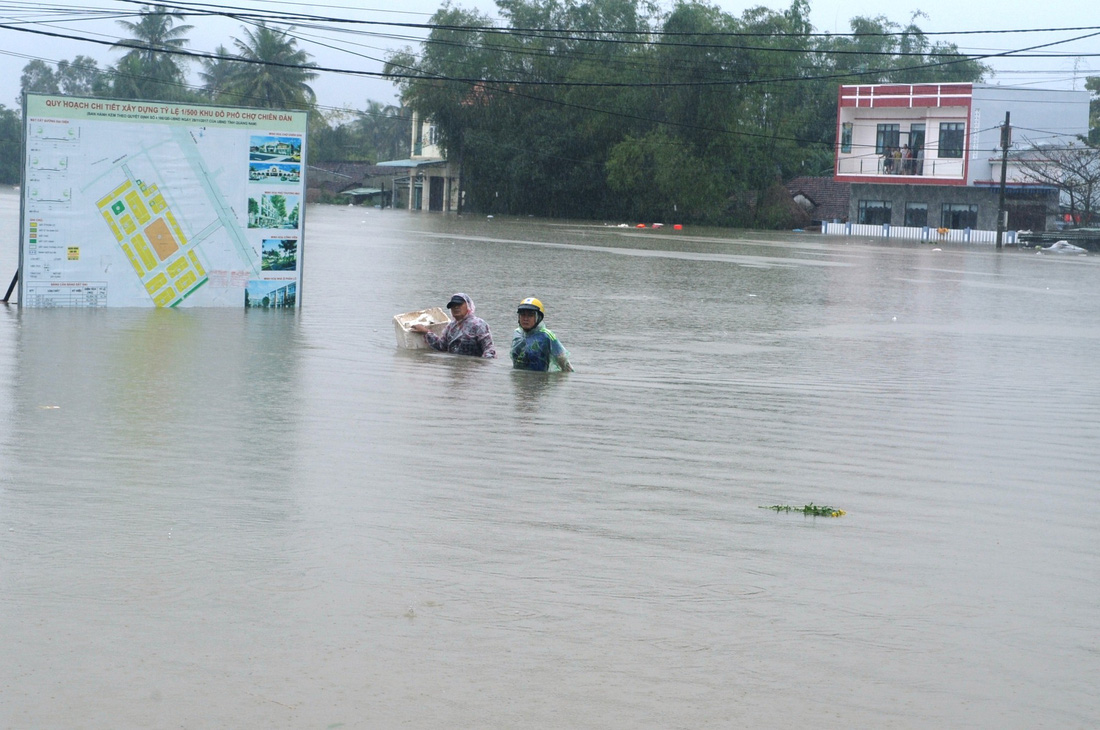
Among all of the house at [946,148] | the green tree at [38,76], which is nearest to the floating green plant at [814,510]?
the house at [946,148]

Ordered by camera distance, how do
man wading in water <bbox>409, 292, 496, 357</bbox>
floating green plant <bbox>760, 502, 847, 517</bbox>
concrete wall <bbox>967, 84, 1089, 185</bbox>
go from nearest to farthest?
floating green plant <bbox>760, 502, 847, 517</bbox> → man wading in water <bbox>409, 292, 496, 357</bbox> → concrete wall <bbox>967, 84, 1089, 185</bbox>

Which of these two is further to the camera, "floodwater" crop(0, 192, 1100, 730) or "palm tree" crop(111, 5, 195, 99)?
"palm tree" crop(111, 5, 195, 99)

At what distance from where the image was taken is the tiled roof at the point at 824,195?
76.6 m

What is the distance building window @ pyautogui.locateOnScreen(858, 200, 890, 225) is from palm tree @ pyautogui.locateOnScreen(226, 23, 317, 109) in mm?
42632

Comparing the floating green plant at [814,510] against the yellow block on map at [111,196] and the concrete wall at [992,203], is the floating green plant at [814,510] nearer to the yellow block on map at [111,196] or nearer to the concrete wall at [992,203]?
the yellow block on map at [111,196]

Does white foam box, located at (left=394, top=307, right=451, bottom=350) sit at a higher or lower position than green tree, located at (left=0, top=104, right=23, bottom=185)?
lower

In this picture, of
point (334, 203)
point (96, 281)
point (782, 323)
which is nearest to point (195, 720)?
point (96, 281)

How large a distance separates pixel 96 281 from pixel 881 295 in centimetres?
1480

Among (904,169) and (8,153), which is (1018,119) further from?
(8,153)

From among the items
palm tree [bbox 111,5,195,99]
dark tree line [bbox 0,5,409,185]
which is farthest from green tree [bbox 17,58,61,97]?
palm tree [bbox 111,5,195,99]

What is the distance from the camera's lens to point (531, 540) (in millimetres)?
6145

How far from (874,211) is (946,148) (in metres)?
5.30

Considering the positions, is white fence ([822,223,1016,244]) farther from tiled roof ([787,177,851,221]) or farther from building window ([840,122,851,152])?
tiled roof ([787,177,851,221])

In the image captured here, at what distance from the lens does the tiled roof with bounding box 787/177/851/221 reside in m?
76.6
